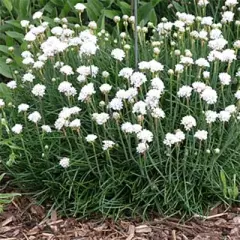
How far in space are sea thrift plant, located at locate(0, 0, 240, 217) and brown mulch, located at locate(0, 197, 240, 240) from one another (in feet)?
0.22

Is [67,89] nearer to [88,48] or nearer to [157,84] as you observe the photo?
[88,48]

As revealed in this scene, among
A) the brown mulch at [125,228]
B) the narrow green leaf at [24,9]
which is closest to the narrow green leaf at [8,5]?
the narrow green leaf at [24,9]

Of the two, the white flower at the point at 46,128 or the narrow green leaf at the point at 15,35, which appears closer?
the white flower at the point at 46,128

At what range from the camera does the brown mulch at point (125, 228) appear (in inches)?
124

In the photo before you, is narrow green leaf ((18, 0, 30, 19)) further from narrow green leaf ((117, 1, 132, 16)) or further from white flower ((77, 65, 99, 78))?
white flower ((77, 65, 99, 78))

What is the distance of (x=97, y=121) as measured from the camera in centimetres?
305

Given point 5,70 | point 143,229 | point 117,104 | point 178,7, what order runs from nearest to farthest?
point 117,104
point 143,229
point 5,70
point 178,7

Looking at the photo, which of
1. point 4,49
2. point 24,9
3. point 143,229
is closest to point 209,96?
point 143,229

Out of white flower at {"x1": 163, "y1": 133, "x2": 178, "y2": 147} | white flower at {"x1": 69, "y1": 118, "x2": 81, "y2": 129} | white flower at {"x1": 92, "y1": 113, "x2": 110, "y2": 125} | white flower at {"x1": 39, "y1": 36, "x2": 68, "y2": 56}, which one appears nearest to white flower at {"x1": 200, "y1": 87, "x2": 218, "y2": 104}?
white flower at {"x1": 163, "y1": 133, "x2": 178, "y2": 147}

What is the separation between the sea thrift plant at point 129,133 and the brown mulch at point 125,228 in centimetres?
7

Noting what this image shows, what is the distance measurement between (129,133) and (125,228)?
516 millimetres

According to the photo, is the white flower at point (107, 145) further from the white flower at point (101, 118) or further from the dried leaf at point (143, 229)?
the dried leaf at point (143, 229)

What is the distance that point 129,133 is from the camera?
3.03m

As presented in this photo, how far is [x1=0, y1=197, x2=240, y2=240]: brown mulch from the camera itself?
3.16 m
